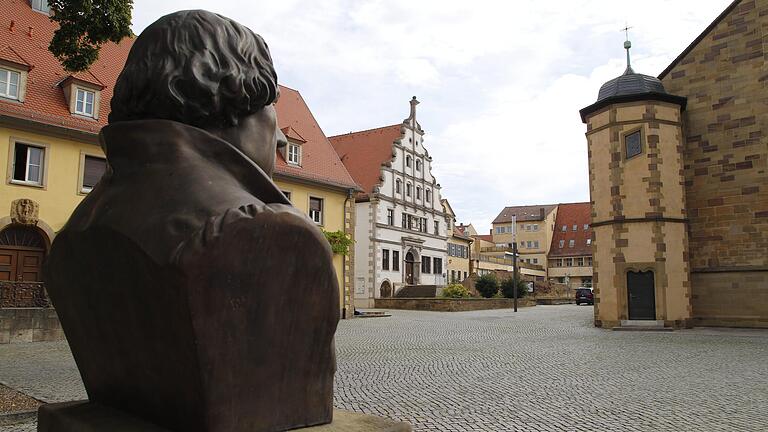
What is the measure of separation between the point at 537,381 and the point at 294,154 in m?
18.0

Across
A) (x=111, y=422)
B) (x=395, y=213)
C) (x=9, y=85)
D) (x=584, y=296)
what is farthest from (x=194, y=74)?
(x=584, y=296)

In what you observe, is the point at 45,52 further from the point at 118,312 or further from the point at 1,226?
the point at 118,312

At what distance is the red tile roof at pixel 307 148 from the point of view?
2402 cm

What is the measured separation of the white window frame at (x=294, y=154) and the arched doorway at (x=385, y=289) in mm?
14558

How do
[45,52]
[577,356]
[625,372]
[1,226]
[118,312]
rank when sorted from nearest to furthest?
[118,312]
[625,372]
[577,356]
[1,226]
[45,52]

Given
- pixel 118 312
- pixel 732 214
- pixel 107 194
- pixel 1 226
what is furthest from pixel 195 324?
pixel 732 214

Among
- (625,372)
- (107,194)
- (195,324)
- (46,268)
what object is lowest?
(625,372)

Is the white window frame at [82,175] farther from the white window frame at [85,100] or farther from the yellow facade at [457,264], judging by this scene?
the yellow facade at [457,264]

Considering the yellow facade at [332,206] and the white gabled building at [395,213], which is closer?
the yellow facade at [332,206]

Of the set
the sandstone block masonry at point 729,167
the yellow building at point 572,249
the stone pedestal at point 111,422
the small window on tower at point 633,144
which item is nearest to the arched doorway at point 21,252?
the stone pedestal at point 111,422

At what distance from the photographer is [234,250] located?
1.73m

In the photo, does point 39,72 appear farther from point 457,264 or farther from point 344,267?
point 457,264

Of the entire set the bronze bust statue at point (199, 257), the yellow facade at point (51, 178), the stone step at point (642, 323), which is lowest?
the stone step at point (642, 323)

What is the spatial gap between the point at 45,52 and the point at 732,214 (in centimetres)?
2202
